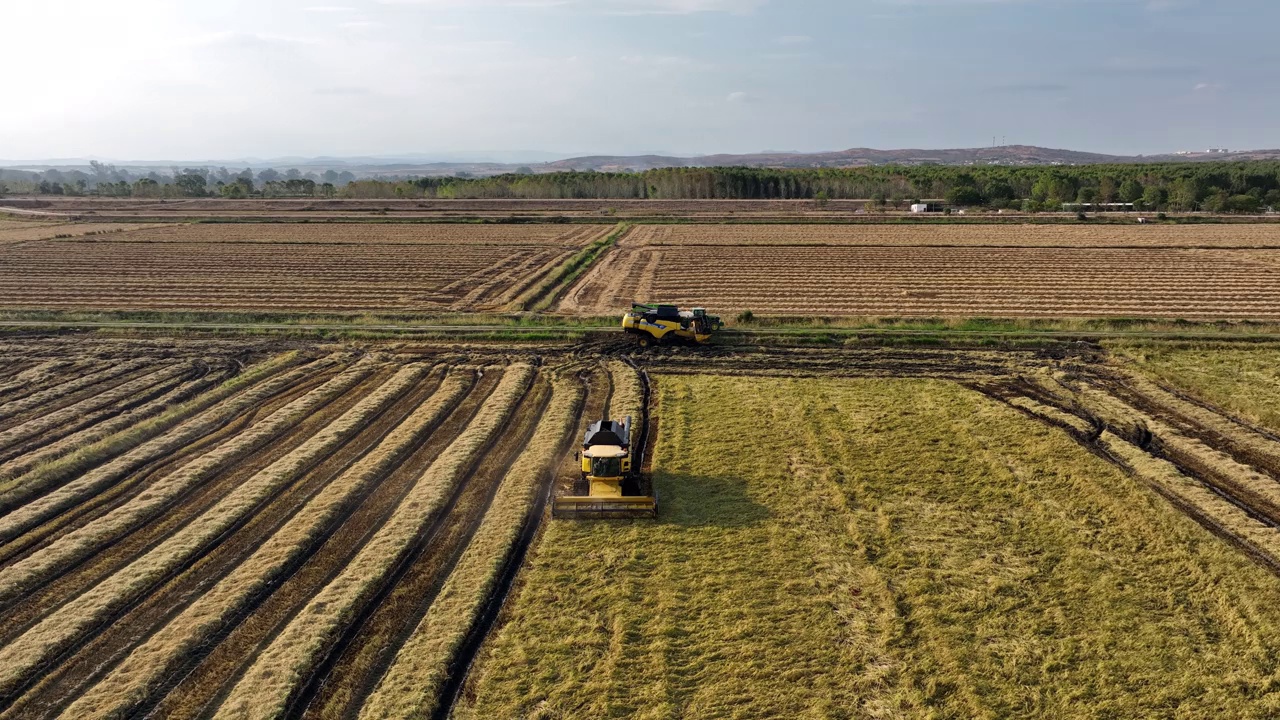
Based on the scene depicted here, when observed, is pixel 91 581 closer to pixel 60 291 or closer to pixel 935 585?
pixel 935 585

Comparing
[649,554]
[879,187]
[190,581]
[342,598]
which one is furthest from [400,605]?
[879,187]

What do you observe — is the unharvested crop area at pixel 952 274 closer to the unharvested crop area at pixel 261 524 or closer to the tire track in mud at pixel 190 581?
the unharvested crop area at pixel 261 524

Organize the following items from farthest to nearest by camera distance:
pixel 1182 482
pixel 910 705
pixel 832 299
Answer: pixel 832 299 < pixel 1182 482 < pixel 910 705

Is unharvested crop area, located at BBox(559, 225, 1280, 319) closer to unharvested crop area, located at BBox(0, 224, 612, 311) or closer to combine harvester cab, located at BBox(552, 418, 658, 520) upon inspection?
unharvested crop area, located at BBox(0, 224, 612, 311)

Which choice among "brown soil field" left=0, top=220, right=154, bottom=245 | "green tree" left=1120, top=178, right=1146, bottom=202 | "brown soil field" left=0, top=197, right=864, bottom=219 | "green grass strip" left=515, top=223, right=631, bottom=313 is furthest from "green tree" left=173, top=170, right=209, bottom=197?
"green tree" left=1120, top=178, right=1146, bottom=202

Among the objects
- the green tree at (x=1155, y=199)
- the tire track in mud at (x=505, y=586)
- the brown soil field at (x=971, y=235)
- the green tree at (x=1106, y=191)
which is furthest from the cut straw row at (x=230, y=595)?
the green tree at (x=1106, y=191)

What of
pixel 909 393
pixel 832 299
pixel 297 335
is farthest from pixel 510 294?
pixel 909 393

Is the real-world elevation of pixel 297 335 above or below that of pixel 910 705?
above
